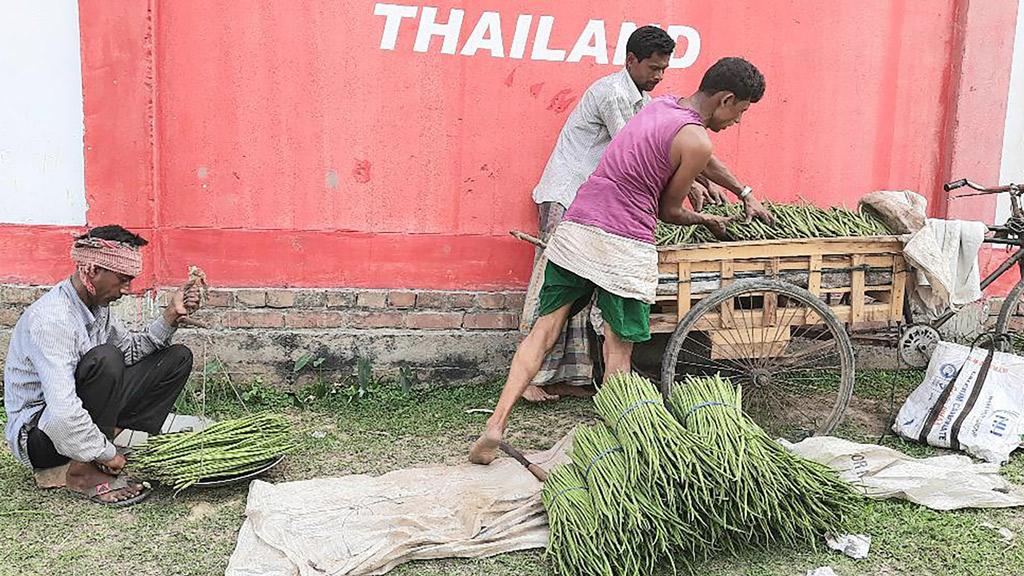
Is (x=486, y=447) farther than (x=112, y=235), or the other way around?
(x=486, y=447)

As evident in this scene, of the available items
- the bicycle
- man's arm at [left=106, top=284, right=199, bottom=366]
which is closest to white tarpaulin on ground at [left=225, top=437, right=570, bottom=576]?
man's arm at [left=106, top=284, right=199, bottom=366]

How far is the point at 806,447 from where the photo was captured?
166 inches

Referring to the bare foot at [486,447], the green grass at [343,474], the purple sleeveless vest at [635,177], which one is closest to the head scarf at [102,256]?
the green grass at [343,474]

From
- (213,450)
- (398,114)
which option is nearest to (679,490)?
(213,450)

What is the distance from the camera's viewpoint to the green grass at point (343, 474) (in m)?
3.40

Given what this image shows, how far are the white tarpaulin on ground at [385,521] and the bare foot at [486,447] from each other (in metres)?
0.06

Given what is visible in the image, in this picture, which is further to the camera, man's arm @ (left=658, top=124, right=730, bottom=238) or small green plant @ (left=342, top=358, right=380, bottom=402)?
small green plant @ (left=342, top=358, right=380, bottom=402)

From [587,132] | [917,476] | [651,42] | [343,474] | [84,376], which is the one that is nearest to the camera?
[84,376]

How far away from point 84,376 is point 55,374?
15cm

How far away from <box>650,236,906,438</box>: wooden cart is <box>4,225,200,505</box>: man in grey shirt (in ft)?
7.24

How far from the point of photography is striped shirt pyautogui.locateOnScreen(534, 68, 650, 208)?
188 inches

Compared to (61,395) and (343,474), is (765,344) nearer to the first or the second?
(343,474)

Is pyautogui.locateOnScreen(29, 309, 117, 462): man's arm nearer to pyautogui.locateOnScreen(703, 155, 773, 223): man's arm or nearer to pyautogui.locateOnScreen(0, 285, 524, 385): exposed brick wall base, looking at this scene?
pyautogui.locateOnScreen(0, 285, 524, 385): exposed brick wall base

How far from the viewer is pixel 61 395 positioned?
142 inches
